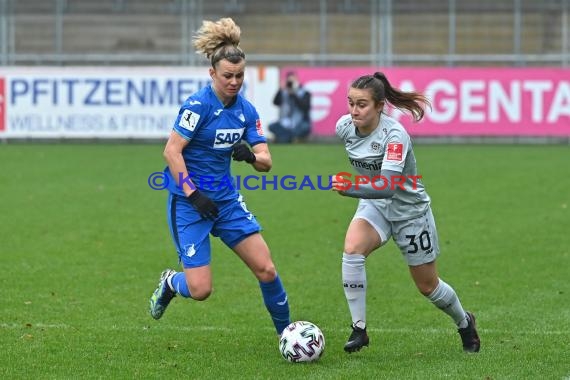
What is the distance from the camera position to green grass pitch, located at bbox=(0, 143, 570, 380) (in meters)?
6.87

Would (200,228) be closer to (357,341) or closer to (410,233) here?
(357,341)

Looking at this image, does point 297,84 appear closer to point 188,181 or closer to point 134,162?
point 134,162

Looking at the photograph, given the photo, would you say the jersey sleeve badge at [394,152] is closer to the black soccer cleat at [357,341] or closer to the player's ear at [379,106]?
the player's ear at [379,106]

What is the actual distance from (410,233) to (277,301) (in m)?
0.97

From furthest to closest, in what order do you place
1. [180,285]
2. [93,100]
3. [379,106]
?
[93,100] < [180,285] < [379,106]

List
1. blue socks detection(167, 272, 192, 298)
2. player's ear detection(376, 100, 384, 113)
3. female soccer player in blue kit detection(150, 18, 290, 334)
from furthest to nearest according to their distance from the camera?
blue socks detection(167, 272, 192, 298), player's ear detection(376, 100, 384, 113), female soccer player in blue kit detection(150, 18, 290, 334)

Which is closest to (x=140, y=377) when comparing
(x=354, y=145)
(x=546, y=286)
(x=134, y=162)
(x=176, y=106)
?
(x=354, y=145)

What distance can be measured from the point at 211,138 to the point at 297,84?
1904cm

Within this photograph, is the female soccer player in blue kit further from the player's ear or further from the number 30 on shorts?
the number 30 on shorts

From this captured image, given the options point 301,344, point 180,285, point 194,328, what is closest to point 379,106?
point 301,344

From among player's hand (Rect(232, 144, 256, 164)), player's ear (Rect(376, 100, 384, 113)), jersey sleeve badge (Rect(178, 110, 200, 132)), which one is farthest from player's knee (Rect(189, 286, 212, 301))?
player's ear (Rect(376, 100, 384, 113))

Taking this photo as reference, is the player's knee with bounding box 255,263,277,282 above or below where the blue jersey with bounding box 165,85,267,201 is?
below

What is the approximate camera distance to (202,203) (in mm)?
6891

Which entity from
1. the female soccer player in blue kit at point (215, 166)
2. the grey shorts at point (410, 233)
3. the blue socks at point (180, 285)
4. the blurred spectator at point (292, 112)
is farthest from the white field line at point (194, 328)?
the blurred spectator at point (292, 112)
